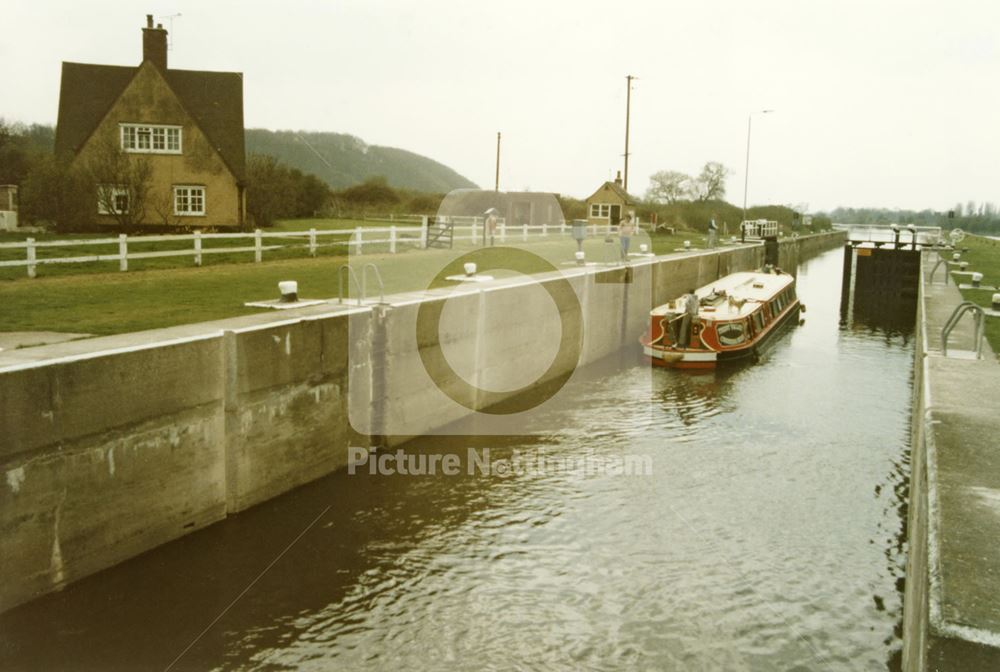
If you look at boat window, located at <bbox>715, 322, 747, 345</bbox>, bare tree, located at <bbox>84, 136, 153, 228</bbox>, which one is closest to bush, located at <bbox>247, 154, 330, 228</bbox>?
bare tree, located at <bbox>84, 136, 153, 228</bbox>

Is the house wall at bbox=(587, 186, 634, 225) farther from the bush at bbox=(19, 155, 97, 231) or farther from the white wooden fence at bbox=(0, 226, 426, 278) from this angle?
the bush at bbox=(19, 155, 97, 231)

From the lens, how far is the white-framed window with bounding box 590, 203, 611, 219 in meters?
66.5

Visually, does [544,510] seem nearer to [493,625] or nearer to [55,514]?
[493,625]

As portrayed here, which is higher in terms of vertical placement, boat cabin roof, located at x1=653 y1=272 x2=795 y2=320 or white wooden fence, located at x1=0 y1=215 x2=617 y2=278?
white wooden fence, located at x1=0 y1=215 x2=617 y2=278

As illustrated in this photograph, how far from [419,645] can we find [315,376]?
17.8ft

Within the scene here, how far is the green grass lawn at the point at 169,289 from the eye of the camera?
45.1 feet

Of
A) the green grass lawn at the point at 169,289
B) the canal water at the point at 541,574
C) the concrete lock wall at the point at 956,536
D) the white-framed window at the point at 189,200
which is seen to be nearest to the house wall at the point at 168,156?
the white-framed window at the point at 189,200

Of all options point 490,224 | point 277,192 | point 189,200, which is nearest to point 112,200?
point 189,200

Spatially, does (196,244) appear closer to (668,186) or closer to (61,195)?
(61,195)

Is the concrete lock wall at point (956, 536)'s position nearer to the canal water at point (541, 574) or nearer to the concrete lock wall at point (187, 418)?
the canal water at point (541, 574)

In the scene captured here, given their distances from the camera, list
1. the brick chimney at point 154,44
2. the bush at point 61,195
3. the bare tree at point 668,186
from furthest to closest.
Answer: the bare tree at point 668,186 < the brick chimney at point 154,44 < the bush at point 61,195

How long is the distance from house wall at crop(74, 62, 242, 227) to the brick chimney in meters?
2.05

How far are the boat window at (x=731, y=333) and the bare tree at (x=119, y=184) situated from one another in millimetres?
22274

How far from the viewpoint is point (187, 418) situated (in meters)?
10.7
